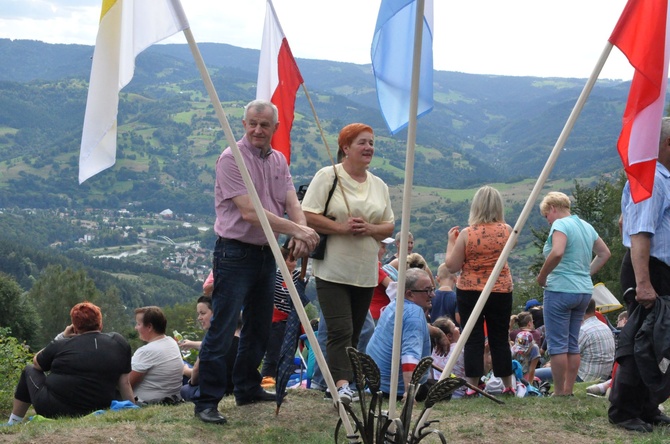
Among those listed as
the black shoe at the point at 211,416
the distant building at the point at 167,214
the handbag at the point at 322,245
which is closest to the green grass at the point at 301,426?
the black shoe at the point at 211,416

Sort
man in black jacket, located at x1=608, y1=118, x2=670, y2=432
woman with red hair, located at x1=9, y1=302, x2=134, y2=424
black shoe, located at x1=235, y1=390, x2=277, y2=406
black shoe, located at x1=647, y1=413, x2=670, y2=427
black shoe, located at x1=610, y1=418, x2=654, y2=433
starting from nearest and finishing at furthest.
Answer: man in black jacket, located at x1=608, y1=118, x2=670, y2=432
black shoe, located at x1=610, y1=418, x2=654, y2=433
black shoe, located at x1=647, y1=413, x2=670, y2=427
black shoe, located at x1=235, y1=390, x2=277, y2=406
woman with red hair, located at x1=9, y1=302, x2=134, y2=424

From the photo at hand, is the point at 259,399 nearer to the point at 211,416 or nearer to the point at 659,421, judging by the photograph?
the point at 211,416

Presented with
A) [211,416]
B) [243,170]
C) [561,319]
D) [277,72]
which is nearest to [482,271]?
[561,319]

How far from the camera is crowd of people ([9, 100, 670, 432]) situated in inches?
222

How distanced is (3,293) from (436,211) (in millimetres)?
88208

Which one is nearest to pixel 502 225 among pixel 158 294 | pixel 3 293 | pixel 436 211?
pixel 3 293

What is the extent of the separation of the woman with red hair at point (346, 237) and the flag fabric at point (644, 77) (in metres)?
1.98

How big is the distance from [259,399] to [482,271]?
2.06 meters

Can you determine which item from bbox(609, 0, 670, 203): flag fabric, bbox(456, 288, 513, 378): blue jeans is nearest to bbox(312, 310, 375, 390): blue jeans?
bbox(456, 288, 513, 378): blue jeans

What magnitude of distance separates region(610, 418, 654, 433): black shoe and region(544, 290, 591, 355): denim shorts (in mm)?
1474

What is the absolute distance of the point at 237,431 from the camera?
5.53 meters

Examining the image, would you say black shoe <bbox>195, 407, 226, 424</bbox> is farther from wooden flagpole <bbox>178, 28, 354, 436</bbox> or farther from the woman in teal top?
the woman in teal top

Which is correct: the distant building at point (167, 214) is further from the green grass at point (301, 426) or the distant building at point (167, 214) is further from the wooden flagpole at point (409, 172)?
the wooden flagpole at point (409, 172)

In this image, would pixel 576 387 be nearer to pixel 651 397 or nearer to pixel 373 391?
pixel 651 397
